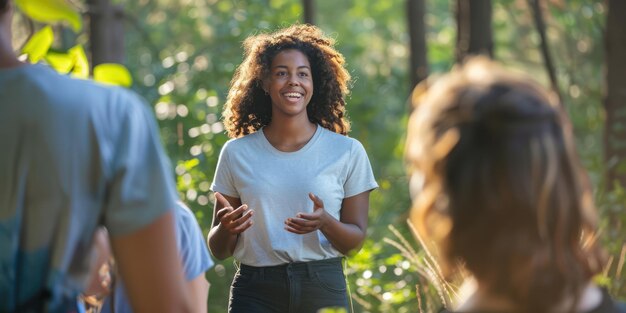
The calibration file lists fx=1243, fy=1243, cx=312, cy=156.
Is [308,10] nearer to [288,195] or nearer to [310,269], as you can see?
[288,195]

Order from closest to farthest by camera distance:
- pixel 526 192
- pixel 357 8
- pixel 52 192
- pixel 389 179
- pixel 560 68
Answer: pixel 526 192 < pixel 52 192 < pixel 389 179 < pixel 560 68 < pixel 357 8

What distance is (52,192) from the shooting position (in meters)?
2.70

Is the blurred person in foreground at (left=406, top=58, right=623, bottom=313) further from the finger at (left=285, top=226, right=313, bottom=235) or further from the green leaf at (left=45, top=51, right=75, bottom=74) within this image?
the finger at (left=285, top=226, right=313, bottom=235)

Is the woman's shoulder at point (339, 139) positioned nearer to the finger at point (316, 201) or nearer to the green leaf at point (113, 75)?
the finger at point (316, 201)

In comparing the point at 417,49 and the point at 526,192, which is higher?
the point at 526,192

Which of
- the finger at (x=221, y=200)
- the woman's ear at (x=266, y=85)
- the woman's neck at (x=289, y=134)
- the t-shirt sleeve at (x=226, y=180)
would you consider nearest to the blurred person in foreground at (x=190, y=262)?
the finger at (x=221, y=200)

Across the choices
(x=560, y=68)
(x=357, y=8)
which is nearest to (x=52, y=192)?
(x=560, y=68)

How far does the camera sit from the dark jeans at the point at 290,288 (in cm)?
568

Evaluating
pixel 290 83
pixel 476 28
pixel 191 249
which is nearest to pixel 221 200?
pixel 290 83

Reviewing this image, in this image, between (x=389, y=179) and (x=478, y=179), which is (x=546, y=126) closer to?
(x=478, y=179)

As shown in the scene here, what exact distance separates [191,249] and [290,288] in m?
1.45

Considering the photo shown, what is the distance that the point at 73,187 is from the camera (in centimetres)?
269

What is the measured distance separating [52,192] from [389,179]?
9.95 m

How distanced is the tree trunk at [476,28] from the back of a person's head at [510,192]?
8518 millimetres
